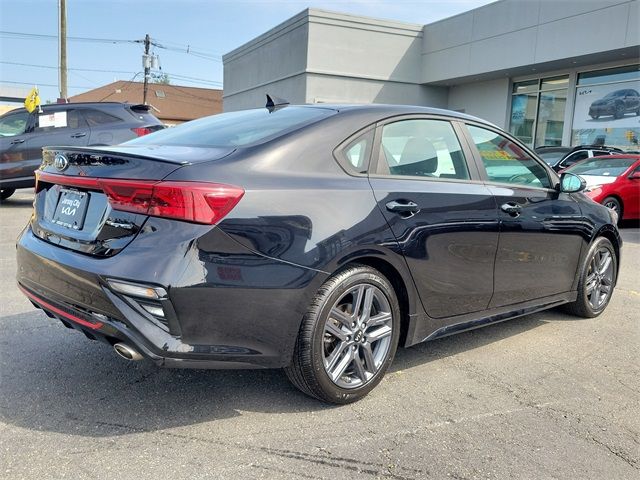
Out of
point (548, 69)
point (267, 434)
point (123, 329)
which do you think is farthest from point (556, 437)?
point (548, 69)

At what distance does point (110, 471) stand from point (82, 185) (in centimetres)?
134

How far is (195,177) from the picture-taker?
2.55m

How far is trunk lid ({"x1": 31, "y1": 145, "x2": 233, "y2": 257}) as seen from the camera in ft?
8.48

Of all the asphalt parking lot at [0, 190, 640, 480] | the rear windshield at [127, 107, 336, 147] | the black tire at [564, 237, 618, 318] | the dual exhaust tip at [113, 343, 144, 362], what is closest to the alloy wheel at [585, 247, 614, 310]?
the black tire at [564, 237, 618, 318]

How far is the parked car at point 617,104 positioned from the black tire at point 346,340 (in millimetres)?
17524

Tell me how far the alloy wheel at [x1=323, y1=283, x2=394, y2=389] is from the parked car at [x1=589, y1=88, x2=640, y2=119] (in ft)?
57.5

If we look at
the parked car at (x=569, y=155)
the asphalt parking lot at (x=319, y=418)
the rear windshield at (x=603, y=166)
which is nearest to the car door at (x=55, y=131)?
the asphalt parking lot at (x=319, y=418)

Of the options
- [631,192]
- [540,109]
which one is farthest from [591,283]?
[540,109]

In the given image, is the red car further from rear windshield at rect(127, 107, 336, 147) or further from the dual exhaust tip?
the dual exhaust tip

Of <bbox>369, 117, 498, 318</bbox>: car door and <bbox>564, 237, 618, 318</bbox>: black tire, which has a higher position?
<bbox>369, 117, 498, 318</bbox>: car door

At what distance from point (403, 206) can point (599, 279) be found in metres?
2.63

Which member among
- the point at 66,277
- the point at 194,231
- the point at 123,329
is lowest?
the point at 123,329

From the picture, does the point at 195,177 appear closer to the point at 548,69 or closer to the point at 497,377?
the point at 497,377

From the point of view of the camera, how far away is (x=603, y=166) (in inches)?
436
